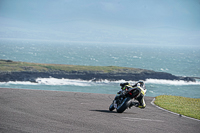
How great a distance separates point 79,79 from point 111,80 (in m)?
8.61

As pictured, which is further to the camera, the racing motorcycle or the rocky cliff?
the rocky cliff

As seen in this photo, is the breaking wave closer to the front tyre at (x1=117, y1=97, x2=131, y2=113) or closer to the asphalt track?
the asphalt track

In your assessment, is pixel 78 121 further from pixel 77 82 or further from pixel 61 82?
pixel 77 82

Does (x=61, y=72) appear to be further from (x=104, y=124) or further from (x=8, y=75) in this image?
(x=104, y=124)

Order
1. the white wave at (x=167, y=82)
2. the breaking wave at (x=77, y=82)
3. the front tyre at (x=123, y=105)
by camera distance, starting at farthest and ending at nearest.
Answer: the white wave at (x=167, y=82) → the breaking wave at (x=77, y=82) → the front tyre at (x=123, y=105)

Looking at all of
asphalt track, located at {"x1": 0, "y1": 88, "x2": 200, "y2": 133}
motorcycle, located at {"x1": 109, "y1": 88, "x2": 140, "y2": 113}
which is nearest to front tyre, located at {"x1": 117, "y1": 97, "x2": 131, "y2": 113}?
motorcycle, located at {"x1": 109, "y1": 88, "x2": 140, "y2": 113}

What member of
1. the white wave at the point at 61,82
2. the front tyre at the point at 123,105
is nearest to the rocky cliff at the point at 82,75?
the white wave at the point at 61,82

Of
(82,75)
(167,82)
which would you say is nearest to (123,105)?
(82,75)

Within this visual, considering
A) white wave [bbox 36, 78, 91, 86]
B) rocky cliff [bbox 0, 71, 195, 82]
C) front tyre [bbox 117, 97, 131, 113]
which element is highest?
rocky cliff [bbox 0, 71, 195, 82]

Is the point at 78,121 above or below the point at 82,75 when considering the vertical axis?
below

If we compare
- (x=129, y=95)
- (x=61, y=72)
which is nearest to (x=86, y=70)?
(x=61, y=72)

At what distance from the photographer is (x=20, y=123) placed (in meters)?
9.73

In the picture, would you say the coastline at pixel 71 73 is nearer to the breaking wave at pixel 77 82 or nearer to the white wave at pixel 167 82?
the breaking wave at pixel 77 82

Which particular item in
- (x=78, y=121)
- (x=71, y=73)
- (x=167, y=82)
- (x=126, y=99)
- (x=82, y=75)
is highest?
(x=71, y=73)
